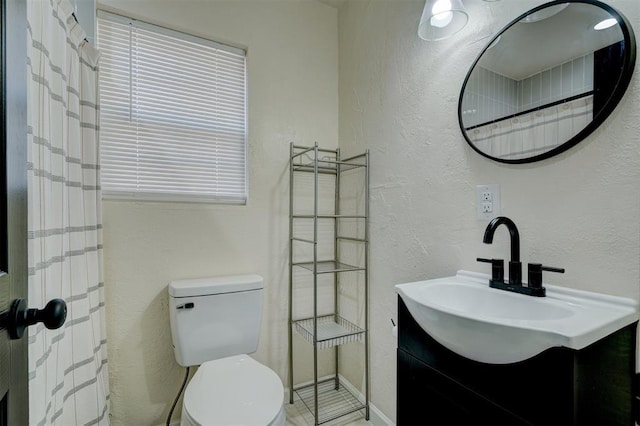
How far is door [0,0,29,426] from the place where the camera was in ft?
1.64

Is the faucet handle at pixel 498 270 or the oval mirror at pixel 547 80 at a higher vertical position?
the oval mirror at pixel 547 80

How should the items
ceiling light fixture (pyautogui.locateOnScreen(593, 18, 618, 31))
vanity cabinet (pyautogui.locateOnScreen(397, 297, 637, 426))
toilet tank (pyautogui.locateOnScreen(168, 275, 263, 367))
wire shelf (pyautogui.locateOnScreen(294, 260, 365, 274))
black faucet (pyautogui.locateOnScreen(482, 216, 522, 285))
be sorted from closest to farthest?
vanity cabinet (pyautogui.locateOnScreen(397, 297, 637, 426)) < ceiling light fixture (pyautogui.locateOnScreen(593, 18, 618, 31)) < black faucet (pyautogui.locateOnScreen(482, 216, 522, 285)) < toilet tank (pyautogui.locateOnScreen(168, 275, 263, 367)) < wire shelf (pyautogui.locateOnScreen(294, 260, 365, 274))

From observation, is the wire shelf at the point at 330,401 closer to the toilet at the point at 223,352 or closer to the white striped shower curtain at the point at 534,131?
the toilet at the point at 223,352

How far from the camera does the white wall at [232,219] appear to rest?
1.50 meters

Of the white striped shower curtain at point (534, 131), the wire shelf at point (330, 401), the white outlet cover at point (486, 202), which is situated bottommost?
the wire shelf at point (330, 401)

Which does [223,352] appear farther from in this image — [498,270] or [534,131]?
[534,131]

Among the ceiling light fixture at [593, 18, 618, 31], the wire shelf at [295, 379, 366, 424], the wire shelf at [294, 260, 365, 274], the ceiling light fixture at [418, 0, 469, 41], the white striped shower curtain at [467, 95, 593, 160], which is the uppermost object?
the ceiling light fixture at [418, 0, 469, 41]

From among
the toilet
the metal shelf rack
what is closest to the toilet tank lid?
the toilet

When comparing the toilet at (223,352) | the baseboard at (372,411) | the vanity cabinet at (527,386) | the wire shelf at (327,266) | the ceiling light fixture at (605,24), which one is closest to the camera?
the vanity cabinet at (527,386)

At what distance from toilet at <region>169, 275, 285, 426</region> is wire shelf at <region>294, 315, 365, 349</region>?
0.31 metres

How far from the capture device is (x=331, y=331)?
181 centimetres

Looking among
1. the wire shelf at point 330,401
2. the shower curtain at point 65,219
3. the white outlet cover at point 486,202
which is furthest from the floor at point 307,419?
the white outlet cover at point 486,202

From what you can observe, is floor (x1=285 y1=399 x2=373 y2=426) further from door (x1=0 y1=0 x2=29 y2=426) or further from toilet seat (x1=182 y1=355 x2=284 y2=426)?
door (x1=0 y1=0 x2=29 y2=426)

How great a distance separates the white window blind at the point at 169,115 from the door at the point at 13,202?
101cm
